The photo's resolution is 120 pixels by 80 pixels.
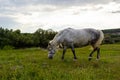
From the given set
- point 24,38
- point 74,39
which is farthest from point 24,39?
point 74,39

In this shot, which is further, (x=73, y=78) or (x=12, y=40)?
(x=12, y=40)

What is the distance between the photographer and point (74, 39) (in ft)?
64.2

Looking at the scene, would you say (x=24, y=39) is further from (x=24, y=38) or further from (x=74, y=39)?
(x=74, y=39)

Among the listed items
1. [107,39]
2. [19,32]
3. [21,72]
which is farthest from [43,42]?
[21,72]

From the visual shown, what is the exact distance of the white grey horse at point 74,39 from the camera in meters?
19.4

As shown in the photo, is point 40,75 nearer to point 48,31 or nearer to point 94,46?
point 94,46

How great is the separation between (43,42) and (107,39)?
917 inches

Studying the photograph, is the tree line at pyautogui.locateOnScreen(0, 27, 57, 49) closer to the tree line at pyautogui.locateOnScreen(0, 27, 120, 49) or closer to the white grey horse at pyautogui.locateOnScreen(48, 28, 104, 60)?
the tree line at pyautogui.locateOnScreen(0, 27, 120, 49)

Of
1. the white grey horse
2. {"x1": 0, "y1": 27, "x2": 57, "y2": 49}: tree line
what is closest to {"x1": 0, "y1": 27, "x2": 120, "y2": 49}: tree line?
{"x1": 0, "y1": 27, "x2": 57, "y2": 49}: tree line

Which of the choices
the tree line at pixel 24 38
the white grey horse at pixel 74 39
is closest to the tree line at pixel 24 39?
the tree line at pixel 24 38

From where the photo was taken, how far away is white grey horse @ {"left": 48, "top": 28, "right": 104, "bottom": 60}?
1938 cm

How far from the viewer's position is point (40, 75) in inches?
432

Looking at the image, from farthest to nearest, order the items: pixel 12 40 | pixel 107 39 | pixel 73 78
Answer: pixel 107 39 < pixel 12 40 < pixel 73 78

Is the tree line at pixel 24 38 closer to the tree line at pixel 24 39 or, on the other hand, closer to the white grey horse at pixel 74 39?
the tree line at pixel 24 39
